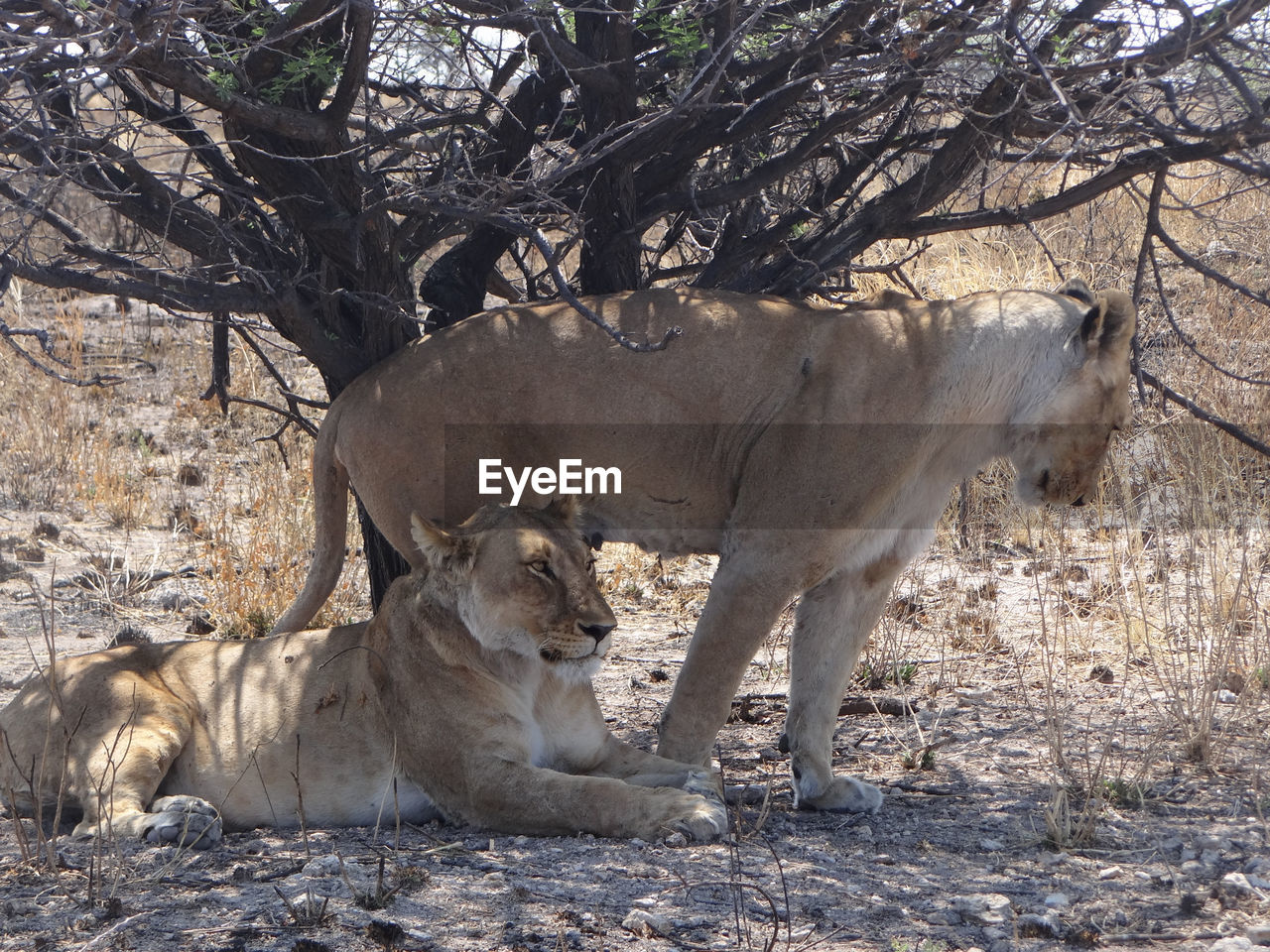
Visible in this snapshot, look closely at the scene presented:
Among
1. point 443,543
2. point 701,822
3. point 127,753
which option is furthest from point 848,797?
point 127,753

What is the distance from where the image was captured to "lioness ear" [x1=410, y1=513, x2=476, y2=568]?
3.87 metres

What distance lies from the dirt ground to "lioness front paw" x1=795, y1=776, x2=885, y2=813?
0.08 meters

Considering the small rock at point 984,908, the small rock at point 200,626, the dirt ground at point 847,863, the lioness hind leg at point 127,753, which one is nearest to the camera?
the dirt ground at point 847,863

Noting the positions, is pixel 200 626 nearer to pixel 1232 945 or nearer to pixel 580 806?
pixel 580 806

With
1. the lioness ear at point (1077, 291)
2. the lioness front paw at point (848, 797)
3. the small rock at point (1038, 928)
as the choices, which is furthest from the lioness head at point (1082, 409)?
the small rock at point (1038, 928)

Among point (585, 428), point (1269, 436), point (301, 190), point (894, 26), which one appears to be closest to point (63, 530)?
point (301, 190)

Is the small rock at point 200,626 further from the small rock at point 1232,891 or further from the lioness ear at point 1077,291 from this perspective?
the small rock at point 1232,891

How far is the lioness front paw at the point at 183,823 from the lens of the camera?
11.9 feet

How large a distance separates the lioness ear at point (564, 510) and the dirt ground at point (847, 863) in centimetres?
94

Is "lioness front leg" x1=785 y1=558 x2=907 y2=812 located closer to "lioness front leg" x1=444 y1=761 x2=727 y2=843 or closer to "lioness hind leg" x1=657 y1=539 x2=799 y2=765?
"lioness hind leg" x1=657 y1=539 x2=799 y2=765

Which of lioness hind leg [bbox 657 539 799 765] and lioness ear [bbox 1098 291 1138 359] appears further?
lioness ear [bbox 1098 291 1138 359]

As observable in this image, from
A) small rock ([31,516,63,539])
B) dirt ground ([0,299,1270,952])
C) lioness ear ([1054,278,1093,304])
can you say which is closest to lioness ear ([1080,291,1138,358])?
lioness ear ([1054,278,1093,304])

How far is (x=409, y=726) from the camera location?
13.0ft

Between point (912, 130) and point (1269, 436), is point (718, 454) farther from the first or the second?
point (1269, 436)
